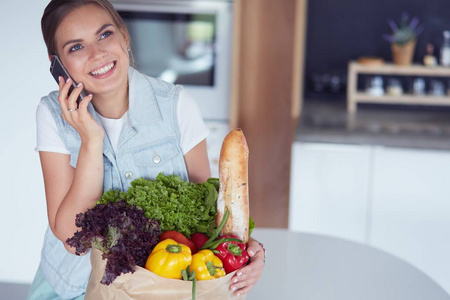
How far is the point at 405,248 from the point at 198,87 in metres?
1.29

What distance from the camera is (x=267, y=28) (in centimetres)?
301

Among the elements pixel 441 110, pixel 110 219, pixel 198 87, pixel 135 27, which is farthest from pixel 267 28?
pixel 110 219

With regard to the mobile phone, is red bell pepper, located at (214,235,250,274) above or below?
below

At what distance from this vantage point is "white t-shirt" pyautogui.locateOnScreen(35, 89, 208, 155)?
3.59 feet

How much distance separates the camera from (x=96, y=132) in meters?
1.00

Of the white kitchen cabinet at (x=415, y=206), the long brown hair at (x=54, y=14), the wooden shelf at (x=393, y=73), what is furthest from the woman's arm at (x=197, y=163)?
the wooden shelf at (x=393, y=73)

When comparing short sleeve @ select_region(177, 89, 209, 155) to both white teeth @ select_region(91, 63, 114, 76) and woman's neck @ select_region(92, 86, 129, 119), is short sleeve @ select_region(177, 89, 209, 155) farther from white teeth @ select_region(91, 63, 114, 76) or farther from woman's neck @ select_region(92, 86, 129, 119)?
white teeth @ select_region(91, 63, 114, 76)

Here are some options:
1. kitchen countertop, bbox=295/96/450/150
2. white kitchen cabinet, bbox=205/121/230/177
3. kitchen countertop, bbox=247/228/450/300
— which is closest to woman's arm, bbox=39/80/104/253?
kitchen countertop, bbox=247/228/450/300

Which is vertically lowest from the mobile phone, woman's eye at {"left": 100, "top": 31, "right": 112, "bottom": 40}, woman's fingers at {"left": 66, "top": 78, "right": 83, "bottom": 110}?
woman's fingers at {"left": 66, "top": 78, "right": 83, "bottom": 110}

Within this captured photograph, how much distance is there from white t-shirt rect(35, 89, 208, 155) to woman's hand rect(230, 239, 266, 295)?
0.33 m

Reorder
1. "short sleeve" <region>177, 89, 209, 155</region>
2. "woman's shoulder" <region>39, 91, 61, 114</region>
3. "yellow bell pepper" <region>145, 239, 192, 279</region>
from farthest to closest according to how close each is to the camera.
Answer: "short sleeve" <region>177, 89, 209, 155</region> → "woman's shoulder" <region>39, 91, 61, 114</region> → "yellow bell pepper" <region>145, 239, 192, 279</region>

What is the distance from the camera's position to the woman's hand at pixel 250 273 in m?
0.92

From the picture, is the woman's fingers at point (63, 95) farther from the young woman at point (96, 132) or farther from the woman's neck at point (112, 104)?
the woman's neck at point (112, 104)

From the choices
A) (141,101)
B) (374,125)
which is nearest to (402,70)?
(374,125)
